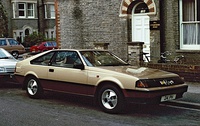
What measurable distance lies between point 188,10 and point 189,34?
3.30ft

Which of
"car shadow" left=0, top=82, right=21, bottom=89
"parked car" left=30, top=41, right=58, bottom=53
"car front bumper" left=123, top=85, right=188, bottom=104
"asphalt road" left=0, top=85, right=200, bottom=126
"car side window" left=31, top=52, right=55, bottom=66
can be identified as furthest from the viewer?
"parked car" left=30, top=41, right=58, bottom=53

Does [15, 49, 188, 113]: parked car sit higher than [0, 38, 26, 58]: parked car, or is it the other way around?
[0, 38, 26, 58]: parked car

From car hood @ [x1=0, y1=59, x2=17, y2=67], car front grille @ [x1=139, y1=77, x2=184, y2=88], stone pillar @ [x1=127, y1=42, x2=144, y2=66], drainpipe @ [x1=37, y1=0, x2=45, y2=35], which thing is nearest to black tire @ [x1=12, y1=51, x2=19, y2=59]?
drainpipe @ [x1=37, y1=0, x2=45, y2=35]

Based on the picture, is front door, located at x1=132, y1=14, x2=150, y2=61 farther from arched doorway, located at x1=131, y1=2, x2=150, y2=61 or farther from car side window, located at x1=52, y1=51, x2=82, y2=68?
car side window, located at x1=52, y1=51, x2=82, y2=68

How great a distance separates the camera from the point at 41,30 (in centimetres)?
4075

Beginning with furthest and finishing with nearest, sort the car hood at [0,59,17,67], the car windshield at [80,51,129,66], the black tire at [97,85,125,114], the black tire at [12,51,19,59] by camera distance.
Answer: the black tire at [12,51,19,59] → the car hood at [0,59,17,67] → the car windshield at [80,51,129,66] → the black tire at [97,85,125,114]

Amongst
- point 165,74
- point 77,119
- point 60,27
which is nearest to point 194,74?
point 165,74

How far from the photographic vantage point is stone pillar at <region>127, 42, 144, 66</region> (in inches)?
550

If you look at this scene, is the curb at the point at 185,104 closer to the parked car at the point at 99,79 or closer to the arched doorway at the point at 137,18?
the parked car at the point at 99,79

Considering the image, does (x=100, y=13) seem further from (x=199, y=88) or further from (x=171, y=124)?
(x=171, y=124)

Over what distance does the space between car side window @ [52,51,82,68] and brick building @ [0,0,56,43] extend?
92.7 ft

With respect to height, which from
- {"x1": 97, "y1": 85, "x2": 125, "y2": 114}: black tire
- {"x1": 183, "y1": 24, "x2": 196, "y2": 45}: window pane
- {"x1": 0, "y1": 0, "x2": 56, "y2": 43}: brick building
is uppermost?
{"x1": 0, "y1": 0, "x2": 56, "y2": 43}: brick building

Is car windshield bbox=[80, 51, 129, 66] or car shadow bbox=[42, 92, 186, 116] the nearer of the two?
car shadow bbox=[42, 92, 186, 116]

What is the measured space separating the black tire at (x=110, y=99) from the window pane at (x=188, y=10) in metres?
8.26
